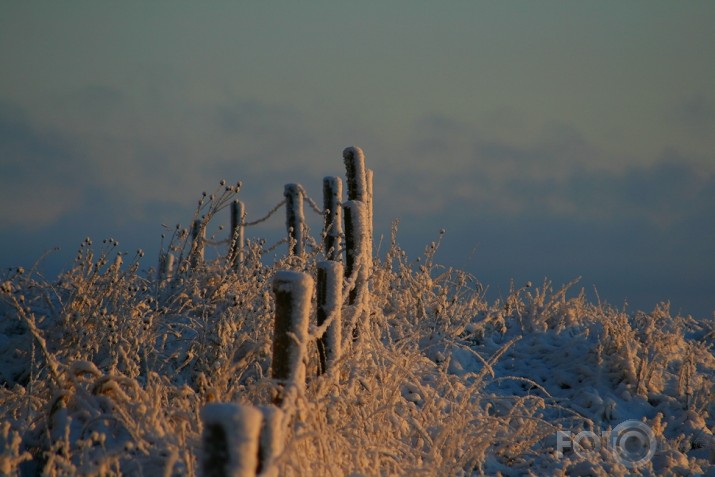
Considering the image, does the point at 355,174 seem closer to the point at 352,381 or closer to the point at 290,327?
the point at 352,381

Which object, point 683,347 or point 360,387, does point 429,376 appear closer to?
point 360,387

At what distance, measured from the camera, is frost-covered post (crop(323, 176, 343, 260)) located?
6.88 m

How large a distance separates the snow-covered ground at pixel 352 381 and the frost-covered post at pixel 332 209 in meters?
0.47

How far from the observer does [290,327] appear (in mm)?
2949

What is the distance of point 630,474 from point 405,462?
1961 mm

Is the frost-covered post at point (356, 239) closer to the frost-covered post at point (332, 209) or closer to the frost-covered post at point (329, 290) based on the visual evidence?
the frost-covered post at point (329, 290)

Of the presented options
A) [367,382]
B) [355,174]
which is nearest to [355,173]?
[355,174]

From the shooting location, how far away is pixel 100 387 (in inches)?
129

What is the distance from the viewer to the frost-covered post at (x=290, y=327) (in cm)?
289

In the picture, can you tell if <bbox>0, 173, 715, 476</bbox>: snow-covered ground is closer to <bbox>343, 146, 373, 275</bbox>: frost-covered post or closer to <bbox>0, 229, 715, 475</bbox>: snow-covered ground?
<bbox>0, 229, 715, 475</bbox>: snow-covered ground

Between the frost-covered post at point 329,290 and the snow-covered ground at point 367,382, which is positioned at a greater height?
the frost-covered post at point 329,290

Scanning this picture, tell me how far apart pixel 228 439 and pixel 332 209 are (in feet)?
16.8

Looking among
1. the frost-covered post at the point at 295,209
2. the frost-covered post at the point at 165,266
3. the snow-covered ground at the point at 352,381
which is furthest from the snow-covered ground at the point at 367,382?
the frost-covered post at the point at 295,209

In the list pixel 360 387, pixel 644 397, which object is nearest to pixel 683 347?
pixel 644 397
